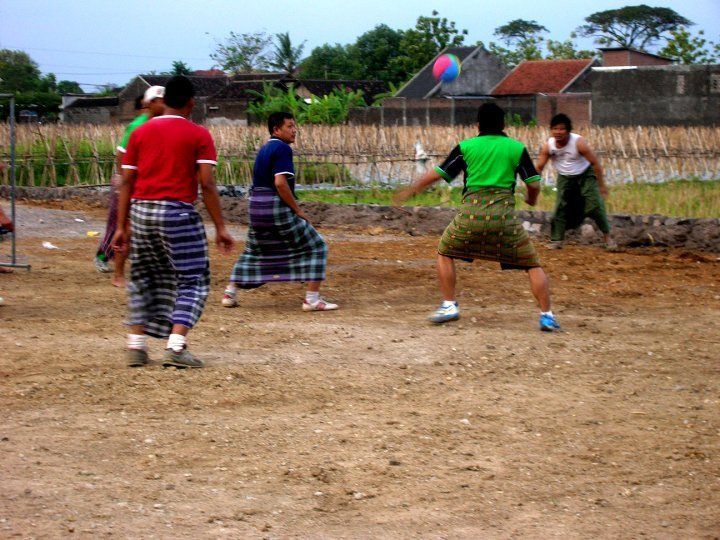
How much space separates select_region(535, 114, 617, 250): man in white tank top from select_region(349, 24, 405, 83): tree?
59.0 m

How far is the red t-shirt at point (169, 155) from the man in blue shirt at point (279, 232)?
2221 mm

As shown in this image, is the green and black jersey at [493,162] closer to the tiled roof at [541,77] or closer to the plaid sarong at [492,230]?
the plaid sarong at [492,230]

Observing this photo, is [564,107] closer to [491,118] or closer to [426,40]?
[426,40]

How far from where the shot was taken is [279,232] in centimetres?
874

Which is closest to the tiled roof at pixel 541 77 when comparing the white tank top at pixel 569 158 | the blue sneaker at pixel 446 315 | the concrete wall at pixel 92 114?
the concrete wall at pixel 92 114

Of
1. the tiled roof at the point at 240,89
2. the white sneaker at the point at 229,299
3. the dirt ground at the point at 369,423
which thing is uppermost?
the tiled roof at the point at 240,89

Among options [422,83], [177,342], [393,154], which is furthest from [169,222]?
[422,83]

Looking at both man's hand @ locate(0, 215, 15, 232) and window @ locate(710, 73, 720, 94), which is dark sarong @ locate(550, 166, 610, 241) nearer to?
man's hand @ locate(0, 215, 15, 232)

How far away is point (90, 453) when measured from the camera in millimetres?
4934

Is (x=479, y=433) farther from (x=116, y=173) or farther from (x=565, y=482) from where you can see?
(x=116, y=173)

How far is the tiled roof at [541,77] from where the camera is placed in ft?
182

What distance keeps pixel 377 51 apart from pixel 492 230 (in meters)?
64.9

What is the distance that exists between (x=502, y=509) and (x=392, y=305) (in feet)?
16.4

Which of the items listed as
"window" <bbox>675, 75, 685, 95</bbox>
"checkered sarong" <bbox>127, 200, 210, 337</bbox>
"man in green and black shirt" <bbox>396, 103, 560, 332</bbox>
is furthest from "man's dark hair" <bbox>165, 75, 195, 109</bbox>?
"window" <bbox>675, 75, 685, 95</bbox>
